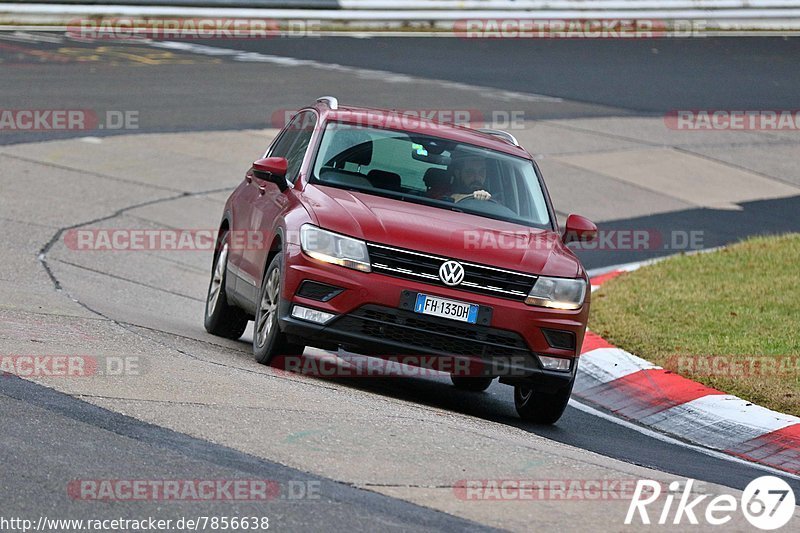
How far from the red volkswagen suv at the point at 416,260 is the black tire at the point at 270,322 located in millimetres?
13

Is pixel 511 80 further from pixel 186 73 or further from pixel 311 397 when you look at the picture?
pixel 311 397

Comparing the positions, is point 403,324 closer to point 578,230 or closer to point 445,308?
point 445,308

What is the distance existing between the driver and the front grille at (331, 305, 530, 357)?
1.35 m

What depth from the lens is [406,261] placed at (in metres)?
8.59

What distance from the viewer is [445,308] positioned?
8.55 metres

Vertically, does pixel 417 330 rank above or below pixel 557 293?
below

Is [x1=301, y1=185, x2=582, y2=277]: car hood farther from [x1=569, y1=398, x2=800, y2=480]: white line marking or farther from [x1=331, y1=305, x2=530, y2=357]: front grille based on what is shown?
[x1=569, y1=398, x2=800, y2=480]: white line marking

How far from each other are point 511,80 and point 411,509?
22911 mm

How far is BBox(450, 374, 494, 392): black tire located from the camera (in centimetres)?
1053

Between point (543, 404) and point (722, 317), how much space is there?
3.65 meters

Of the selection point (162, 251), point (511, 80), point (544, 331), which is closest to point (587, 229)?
point (544, 331)

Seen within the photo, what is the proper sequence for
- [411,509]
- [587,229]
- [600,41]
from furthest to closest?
[600,41]
[587,229]
[411,509]

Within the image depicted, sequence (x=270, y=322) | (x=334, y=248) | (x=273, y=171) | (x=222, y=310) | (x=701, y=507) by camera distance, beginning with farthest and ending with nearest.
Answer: (x=222, y=310) < (x=273, y=171) < (x=270, y=322) < (x=334, y=248) < (x=701, y=507)

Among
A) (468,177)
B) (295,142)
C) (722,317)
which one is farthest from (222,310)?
(722,317)
